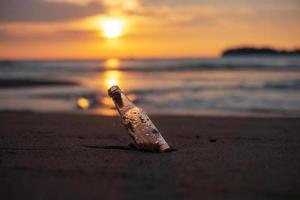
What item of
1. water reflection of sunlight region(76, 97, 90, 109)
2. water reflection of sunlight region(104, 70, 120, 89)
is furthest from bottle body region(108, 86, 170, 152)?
water reflection of sunlight region(104, 70, 120, 89)

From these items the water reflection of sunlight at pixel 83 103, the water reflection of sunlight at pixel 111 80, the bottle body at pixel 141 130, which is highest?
the water reflection of sunlight at pixel 111 80

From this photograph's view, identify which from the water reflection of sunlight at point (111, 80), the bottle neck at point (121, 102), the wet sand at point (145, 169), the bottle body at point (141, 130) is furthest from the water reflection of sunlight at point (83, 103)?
the bottle body at point (141, 130)

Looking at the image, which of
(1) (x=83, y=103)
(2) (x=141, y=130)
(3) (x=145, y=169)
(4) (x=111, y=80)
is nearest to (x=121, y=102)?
(2) (x=141, y=130)

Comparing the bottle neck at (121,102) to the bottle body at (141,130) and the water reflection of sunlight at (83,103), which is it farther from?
the water reflection of sunlight at (83,103)

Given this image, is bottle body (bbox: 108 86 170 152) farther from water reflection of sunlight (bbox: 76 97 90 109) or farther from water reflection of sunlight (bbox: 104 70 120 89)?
water reflection of sunlight (bbox: 104 70 120 89)

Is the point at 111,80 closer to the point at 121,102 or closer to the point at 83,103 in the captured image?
the point at 83,103

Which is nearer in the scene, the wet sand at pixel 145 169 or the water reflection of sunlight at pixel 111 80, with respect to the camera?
the wet sand at pixel 145 169
